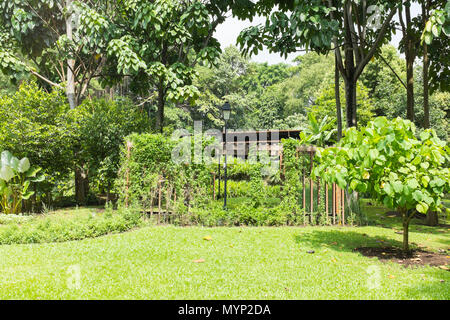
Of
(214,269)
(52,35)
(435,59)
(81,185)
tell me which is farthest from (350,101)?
(52,35)

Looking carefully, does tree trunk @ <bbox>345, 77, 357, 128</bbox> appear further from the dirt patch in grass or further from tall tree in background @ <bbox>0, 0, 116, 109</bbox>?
tall tree in background @ <bbox>0, 0, 116, 109</bbox>

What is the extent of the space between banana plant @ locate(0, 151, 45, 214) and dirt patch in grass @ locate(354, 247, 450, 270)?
8.82m

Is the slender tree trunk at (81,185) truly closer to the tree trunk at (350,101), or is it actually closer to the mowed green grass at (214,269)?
the mowed green grass at (214,269)

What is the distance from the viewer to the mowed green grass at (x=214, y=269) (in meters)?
3.99

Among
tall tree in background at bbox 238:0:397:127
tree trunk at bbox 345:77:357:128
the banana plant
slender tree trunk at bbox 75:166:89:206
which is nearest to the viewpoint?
tall tree in background at bbox 238:0:397:127

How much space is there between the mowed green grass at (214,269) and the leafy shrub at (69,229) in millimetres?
486

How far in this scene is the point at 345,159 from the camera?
5254mm

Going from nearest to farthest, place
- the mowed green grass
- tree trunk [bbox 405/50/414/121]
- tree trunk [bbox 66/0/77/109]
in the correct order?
the mowed green grass, tree trunk [bbox 405/50/414/121], tree trunk [bbox 66/0/77/109]

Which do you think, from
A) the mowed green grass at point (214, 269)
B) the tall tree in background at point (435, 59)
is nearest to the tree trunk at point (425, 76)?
the tall tree in background at point (435, 59)

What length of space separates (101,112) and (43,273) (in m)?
8.56

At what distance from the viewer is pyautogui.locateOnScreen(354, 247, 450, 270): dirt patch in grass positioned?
17.7ft

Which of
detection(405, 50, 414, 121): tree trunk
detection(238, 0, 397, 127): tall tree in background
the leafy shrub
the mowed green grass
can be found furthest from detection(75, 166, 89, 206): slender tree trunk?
detection(405, 50, 414, 121): tree trunk

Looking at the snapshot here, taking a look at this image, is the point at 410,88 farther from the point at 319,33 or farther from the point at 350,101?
the point at 319,33

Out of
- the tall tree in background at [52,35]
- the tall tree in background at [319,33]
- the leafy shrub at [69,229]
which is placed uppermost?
the tall tree in background at [52,35]
